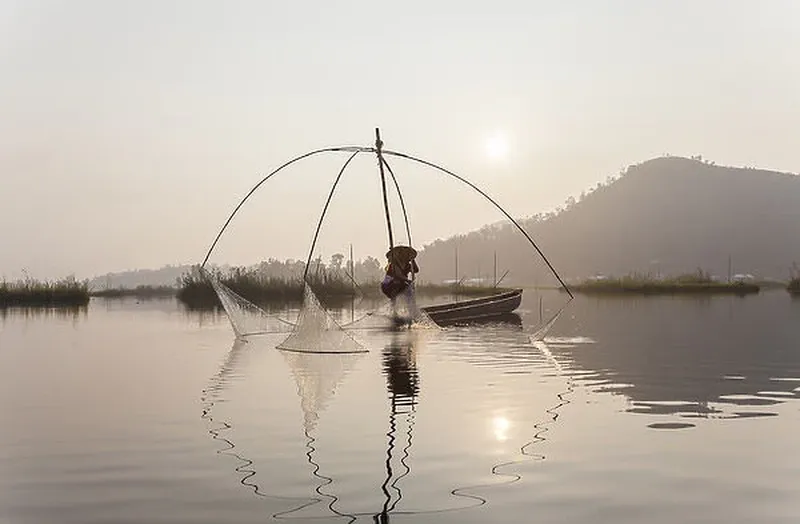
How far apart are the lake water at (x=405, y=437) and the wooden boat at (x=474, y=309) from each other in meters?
10.3

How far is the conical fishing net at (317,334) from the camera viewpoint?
17.7m

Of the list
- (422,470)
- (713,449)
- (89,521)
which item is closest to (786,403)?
(713,449)

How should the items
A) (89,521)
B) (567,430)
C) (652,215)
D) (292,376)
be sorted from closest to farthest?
1. (89,521)
2. (567,430)
3. (292,376)
4. (652,215)

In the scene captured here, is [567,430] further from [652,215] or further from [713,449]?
[652,215]

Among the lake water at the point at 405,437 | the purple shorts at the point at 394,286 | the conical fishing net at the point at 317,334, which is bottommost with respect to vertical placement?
the lake water at the point at 405,437

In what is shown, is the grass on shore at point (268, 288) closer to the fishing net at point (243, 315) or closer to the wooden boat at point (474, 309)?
the wooden boat at point (474, 309)

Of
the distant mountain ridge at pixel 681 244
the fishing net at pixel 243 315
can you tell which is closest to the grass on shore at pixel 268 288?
the fishing net at pixel 243 315

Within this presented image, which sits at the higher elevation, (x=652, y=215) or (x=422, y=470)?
(x=652, y=215)

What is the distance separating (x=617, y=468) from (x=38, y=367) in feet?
42.1

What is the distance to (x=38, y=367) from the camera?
17578mm

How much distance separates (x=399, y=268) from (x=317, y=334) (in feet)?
17.2

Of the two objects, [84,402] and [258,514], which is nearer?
[258,514]

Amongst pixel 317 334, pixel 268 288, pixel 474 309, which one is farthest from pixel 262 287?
pixel 317 334

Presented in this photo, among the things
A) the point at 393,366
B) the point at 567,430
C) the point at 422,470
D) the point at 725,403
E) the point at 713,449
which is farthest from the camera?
the point at 393,366
